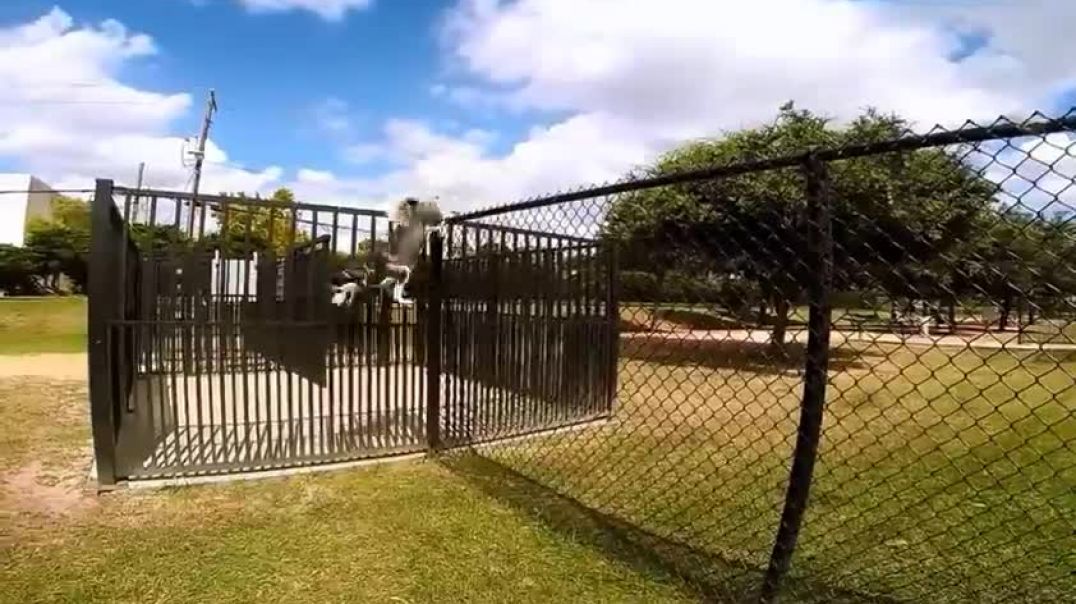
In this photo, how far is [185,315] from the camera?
4621 millimetres

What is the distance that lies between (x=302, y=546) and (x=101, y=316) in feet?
6.06

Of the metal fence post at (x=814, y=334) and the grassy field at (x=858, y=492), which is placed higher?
the metal fence post at (x=814, y=334)

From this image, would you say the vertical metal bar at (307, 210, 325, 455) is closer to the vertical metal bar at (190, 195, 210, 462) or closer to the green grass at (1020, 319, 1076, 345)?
the vertical metal bar at (190, 195, 210, 462)

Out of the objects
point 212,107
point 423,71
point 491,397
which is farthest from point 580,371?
point 212,107

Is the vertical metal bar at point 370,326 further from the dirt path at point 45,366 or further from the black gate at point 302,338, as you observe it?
the dirt path at point 45,366

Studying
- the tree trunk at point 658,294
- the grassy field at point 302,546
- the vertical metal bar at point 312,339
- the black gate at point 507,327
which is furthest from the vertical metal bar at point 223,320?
the tree trunk at point 658,294

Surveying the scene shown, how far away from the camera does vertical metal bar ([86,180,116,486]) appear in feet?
13.3

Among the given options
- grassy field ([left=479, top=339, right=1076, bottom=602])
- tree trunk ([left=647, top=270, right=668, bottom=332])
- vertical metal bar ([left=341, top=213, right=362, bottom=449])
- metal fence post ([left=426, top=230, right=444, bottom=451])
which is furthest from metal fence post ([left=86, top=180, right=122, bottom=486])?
tree trunk ([left=647, top=270, right=668, bottom=332])

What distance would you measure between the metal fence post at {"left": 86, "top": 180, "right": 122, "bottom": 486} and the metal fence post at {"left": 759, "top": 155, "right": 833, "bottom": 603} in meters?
3.62

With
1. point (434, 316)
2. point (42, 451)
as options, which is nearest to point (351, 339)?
point (434, 316)

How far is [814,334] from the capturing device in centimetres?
237

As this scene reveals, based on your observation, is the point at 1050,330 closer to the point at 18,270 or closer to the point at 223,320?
the point at 223,320

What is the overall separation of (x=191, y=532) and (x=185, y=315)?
1.53 metres

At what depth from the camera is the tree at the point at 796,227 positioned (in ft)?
9.02
